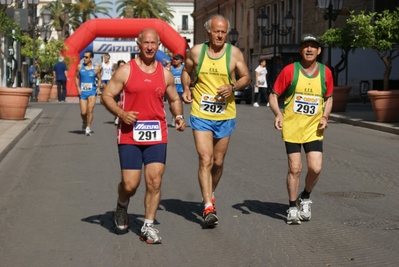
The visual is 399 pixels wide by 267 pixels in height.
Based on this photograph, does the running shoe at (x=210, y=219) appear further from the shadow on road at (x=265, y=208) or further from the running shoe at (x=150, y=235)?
the shadow on road at (x=265, y=208)

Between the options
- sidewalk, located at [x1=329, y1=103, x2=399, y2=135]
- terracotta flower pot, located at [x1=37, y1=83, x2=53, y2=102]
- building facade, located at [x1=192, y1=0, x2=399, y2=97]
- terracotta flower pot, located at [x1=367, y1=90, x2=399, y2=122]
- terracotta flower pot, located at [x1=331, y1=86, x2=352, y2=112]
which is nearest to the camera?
sidewalk, located at [x1=329, y1=103, x2=399, y2=135]

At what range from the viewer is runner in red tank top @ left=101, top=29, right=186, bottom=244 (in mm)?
7852

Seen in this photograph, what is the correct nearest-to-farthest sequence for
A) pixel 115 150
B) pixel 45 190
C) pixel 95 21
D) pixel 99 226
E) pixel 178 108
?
pixel 178 108
pixel 99 226
pixel 45 190
pixel 115 150
pixel 95 21

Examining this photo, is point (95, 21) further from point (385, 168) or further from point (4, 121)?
point (385, 168)

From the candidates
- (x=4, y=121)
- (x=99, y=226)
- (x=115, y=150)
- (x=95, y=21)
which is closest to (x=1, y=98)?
(x=4, y=121)

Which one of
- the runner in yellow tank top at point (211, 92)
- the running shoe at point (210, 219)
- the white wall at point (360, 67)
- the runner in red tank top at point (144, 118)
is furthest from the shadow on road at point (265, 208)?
the white wall at point (360, 67)

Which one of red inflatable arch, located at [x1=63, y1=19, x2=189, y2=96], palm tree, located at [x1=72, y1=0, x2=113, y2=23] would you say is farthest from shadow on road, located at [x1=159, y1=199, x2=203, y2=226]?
palm tree, located at [x1=72, y1=0, x2=113, y2=23]

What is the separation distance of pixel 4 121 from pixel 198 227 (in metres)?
15.5

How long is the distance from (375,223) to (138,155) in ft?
7.77

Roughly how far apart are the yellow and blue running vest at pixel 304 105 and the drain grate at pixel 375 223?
84 cm

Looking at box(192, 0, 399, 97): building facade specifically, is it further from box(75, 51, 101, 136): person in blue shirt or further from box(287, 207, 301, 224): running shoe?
box(287, 207, 301, 224): running shoe

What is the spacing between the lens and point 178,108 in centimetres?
814

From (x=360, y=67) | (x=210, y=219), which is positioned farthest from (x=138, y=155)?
(x=360, y=67)

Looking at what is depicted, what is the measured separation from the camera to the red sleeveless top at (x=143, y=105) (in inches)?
309
